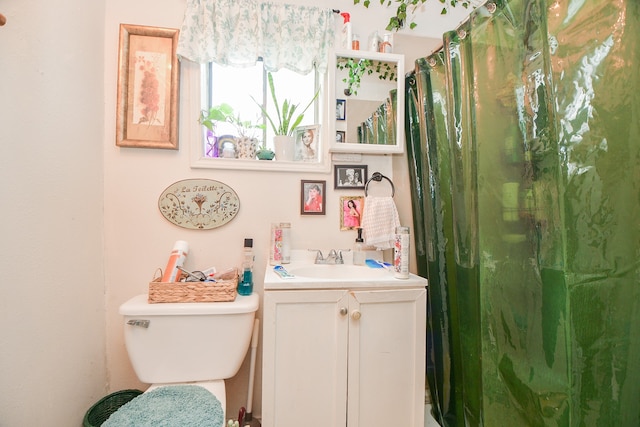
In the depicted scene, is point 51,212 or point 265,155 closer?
point 51,212

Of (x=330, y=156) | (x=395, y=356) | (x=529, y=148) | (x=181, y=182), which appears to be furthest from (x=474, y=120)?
(x=181, y=182)

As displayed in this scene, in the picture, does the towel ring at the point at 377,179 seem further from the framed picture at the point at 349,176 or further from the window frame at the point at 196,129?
the window frame at the point at 196,129

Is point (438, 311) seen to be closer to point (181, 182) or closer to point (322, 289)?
point (322, 289)

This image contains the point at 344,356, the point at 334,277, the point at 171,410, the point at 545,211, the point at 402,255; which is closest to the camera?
the point at 545,211

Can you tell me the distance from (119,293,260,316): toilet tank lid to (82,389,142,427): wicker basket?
42 cm

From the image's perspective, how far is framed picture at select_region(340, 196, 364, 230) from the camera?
1440mm

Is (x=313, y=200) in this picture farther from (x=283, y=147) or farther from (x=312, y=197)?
(x=283, y=147)

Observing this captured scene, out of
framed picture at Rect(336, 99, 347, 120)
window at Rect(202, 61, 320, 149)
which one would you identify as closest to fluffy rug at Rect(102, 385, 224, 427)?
window at Rect(202, 61, 320, 149)

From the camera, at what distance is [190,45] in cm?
127

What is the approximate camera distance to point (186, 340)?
3.48ft

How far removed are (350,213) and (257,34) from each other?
1.02 m

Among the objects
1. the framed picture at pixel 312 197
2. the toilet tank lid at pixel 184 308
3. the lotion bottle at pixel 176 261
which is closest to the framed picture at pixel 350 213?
the framed picture at pixel 312 197

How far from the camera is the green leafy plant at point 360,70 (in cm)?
141

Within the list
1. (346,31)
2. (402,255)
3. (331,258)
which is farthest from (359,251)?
(346,31)
